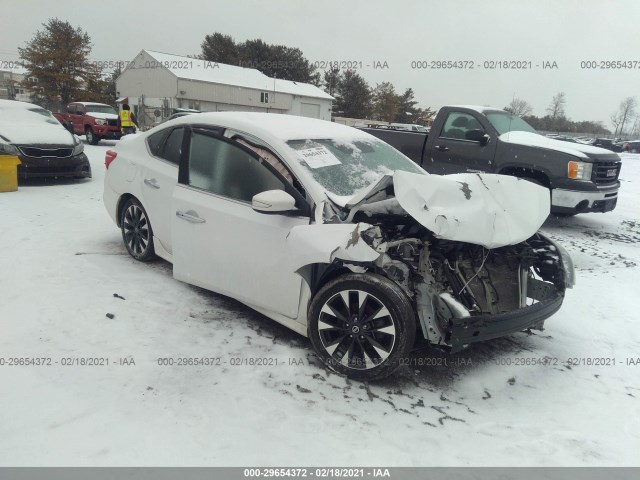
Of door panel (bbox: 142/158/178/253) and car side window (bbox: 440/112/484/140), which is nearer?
door panel (bbox: 142/158/178/253)

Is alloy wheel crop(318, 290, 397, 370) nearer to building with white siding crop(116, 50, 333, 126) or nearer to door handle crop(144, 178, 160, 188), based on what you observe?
door handle crop(144, 178, 160, 188)

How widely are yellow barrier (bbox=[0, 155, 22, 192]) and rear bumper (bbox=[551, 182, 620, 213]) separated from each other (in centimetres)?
920

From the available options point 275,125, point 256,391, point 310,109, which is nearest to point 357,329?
point 256,391

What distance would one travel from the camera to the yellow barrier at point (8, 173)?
814cm

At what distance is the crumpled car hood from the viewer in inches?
112

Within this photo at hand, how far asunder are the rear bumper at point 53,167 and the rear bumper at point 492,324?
8.87 m

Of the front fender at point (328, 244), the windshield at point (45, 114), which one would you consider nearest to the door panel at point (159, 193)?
the front fender at point (328, 244)

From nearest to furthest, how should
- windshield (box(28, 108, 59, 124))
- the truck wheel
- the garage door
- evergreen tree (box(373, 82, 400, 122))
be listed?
windshield (box(28, 108, 59, 124)) < the truck wheel < the garage door < evergreen tree (box(373, 82, 400, 122))

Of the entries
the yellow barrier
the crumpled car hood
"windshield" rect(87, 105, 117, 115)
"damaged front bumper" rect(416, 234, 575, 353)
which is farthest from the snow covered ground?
"windshield" rect(87, 105, 117, 115)

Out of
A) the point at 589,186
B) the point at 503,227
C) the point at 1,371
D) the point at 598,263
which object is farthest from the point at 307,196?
the point at 589,186

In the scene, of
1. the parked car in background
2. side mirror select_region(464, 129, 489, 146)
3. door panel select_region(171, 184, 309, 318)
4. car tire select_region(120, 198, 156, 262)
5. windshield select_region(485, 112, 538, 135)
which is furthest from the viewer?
the parked car in background

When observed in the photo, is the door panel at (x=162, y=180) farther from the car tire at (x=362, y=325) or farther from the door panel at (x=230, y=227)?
the car tire at (x=362, y=325)

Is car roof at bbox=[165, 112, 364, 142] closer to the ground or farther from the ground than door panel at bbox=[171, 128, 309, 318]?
farther from the ground

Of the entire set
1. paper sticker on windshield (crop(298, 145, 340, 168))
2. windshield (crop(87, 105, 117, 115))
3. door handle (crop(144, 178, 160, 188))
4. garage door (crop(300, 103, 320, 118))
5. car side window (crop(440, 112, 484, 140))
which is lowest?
door handle (crop(144, 178, 160, 188))
